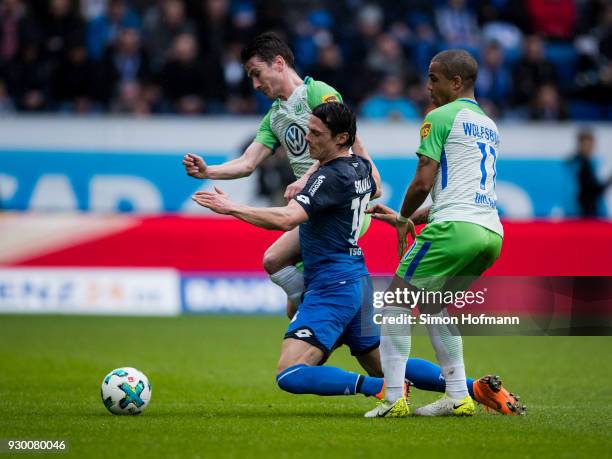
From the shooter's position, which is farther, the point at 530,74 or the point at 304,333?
the point at 530,74

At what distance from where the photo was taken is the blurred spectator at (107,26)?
1827 centimetres

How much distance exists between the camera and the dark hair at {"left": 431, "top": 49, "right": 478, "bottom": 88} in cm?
747

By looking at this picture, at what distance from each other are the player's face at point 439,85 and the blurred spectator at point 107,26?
11392 millimetres

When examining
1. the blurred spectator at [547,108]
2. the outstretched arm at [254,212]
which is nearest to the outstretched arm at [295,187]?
the outstretched arm at [254,212]

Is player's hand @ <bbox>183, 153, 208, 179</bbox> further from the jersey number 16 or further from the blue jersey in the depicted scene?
the jersey number 16

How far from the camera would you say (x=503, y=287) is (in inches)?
496

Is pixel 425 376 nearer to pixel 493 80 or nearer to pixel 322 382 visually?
pixel 322 382

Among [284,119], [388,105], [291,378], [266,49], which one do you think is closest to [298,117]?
[284,119]

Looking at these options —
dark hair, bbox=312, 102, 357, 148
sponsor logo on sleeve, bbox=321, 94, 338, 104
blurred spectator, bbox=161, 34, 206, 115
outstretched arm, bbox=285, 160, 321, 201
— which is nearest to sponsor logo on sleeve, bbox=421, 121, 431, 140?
dark hair, bbox=312, 102, 357, 148

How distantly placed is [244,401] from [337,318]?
4.61 feet

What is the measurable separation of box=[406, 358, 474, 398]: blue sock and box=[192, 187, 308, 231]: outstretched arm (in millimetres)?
1460

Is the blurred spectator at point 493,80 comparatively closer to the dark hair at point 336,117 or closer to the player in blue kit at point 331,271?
the player in blue kit at point 331,271

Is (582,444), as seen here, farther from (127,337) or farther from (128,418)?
(127,337)

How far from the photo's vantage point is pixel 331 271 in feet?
25.6
